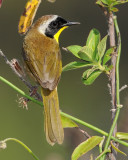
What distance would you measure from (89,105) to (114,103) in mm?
4919

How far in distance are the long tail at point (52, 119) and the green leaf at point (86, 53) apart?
229mm

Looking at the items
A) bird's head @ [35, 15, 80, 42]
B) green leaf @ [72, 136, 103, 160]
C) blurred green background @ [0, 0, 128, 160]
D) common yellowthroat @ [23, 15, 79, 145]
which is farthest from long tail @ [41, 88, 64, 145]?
blurred green background @ [0, 0, 128, 160]

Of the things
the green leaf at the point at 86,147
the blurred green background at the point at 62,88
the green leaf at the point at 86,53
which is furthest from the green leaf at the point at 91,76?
the blurred green background at the point at 62,88

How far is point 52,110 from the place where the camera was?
1.62m

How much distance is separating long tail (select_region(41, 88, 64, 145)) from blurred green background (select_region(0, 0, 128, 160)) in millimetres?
3067

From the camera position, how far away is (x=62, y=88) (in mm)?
7238

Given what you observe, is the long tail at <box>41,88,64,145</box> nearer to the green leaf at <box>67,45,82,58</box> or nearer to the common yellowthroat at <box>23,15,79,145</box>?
the common yellowthroat at <box>23,15,79,145</box>

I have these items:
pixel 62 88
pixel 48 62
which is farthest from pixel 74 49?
pixel 62 88

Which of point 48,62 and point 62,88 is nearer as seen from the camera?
point 48,62

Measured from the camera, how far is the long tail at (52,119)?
54.8 inches

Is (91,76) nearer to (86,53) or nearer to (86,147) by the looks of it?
(86,53)

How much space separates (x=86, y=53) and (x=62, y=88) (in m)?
5.97

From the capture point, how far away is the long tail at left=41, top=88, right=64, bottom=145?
1.39m

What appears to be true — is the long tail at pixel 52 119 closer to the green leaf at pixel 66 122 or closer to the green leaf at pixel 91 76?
the green leaf at pixel 66 122
